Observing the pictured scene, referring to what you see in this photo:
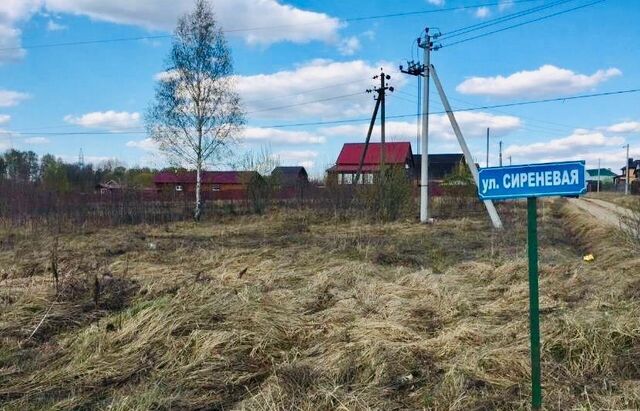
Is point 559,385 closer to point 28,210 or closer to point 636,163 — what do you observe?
point 28,210

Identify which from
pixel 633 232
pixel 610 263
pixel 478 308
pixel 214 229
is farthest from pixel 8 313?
pixel 214 229

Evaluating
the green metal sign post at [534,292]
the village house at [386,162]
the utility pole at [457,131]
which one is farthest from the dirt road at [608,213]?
the green metal sign post at [534,292]

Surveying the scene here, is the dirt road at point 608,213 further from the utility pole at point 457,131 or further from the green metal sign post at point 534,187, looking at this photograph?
the green metal sign post at point 534,187

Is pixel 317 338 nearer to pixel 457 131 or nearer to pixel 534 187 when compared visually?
pixel 534 187

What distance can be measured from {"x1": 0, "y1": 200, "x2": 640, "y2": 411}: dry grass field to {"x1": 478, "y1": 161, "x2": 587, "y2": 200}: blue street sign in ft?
4.55

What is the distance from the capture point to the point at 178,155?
2312 cm

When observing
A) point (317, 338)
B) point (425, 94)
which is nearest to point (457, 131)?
point (425, 94)

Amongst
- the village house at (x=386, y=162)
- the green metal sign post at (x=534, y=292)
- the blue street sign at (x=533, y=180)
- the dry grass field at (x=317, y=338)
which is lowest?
the dry grass field at (x=317, y=338)

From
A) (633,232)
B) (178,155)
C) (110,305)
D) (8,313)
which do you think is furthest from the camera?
(178,155)

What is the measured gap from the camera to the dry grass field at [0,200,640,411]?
371cm

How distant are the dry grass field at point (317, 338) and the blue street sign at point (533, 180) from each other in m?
1.39

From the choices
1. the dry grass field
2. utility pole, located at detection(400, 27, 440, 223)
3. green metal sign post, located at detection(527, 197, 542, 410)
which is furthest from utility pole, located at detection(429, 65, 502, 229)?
green metal sign post, located at detection(527, 197, 542, 410)

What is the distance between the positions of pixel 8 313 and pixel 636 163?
99419 mm

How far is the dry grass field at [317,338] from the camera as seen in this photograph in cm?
371
